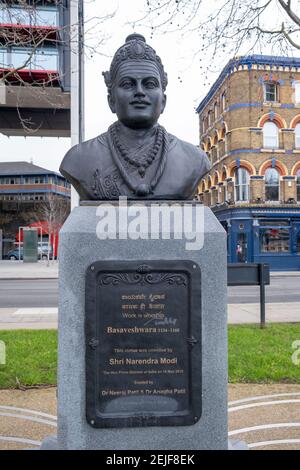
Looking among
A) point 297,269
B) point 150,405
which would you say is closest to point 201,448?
point 150,405

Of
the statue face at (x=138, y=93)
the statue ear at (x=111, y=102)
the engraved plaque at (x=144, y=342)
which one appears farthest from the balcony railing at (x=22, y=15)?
the engraved plaque at (x=144, y=342)

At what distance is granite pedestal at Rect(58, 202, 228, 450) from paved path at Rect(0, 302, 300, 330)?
5.98 metres

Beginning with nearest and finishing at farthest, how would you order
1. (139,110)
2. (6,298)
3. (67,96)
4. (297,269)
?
(139,110) → (6,298) → (67,96) → (297,269)

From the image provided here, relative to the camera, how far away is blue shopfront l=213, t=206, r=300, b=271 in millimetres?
27672

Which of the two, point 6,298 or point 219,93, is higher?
point 219,93

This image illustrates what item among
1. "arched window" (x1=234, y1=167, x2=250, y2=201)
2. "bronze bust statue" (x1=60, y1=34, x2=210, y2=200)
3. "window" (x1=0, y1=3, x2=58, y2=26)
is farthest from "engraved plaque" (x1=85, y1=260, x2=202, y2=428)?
"arched window" (x1=234, y1=167, x2=250, y2=201)

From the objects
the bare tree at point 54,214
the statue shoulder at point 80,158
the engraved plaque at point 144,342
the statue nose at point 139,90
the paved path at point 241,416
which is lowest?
the paved path at point 241,416

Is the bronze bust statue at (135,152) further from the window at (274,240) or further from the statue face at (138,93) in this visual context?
the window at (274,240)

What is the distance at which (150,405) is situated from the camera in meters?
3.22

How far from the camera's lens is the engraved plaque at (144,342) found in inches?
125

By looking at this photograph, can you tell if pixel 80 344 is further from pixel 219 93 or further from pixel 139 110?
pixel 219 93

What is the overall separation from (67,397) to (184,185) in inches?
75.9

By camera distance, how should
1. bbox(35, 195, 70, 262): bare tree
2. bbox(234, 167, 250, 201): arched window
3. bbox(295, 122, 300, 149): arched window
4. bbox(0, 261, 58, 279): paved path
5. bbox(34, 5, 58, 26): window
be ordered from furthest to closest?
bbox(35, 195, 70, 262): bare tree
bbox(295, 122, 300, 149): arched window
bbox(234, 167, 250, 201): arched window
bbox(0, 261, 58, 279): paved path
bbox(34, 5, 58, 26): window

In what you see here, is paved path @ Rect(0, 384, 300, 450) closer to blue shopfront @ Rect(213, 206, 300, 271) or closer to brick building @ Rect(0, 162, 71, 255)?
blue shopfront @ Rect(213, 206, 300, 271)
